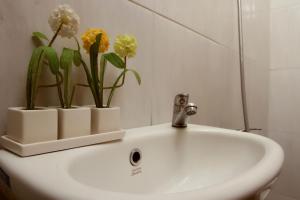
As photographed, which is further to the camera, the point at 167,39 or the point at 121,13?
the point at 167,39

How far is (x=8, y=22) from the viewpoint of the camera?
Result: 38 centimetres

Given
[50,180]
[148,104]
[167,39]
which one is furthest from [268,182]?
[167,39]

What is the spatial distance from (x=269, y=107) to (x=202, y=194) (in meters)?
1.49

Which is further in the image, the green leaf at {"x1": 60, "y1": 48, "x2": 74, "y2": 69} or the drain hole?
the drain hole

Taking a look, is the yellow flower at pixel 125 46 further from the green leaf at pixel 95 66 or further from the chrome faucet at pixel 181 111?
the chrome faucet at pixel 181 111

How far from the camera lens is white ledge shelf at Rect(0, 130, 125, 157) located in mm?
327

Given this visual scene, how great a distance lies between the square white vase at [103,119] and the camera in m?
0.43

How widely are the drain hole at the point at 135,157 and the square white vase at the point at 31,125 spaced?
0.60 ft

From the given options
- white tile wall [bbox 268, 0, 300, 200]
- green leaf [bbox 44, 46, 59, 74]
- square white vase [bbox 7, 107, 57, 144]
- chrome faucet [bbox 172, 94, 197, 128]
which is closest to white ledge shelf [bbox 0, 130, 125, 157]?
square white vase [bbox 7, 107, 57, 144]

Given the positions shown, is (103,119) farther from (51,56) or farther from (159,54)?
(159,54)

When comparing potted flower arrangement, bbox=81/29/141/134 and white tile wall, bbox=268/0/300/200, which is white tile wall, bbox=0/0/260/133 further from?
white tile wall, bbox=268/0/300/200

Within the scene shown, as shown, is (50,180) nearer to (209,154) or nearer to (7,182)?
(7,182)

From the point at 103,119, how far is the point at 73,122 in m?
0.06

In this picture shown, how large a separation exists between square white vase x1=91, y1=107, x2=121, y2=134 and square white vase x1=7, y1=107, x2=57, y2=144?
8 cm
